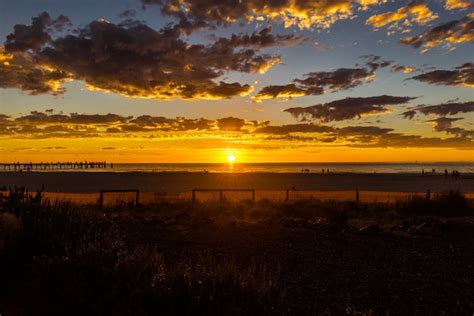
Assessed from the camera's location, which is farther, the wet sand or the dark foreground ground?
the wet sand

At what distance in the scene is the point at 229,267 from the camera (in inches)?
235

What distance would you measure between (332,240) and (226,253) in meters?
3.26

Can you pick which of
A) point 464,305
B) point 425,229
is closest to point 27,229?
point 464,305

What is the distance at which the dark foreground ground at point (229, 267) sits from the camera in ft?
18.5

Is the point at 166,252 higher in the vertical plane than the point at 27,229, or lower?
lower

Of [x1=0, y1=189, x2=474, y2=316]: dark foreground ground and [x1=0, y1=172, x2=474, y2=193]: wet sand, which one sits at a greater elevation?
[x1=0, y1=189, x2=474, y2=316]: dark foreground ground

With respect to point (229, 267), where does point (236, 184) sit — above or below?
below

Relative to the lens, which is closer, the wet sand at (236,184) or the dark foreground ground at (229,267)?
the dark foreground ground at (229,267)

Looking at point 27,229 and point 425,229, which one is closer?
point 27,229

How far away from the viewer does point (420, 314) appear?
668cm

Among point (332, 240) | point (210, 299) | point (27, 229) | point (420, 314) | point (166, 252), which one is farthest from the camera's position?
point (332, 240)

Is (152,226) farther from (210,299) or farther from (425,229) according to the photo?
(210,299)

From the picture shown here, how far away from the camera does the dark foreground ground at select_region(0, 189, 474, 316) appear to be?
18.5 feet

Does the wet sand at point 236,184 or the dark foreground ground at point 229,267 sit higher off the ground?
the dark foreground ground at point 229,267
